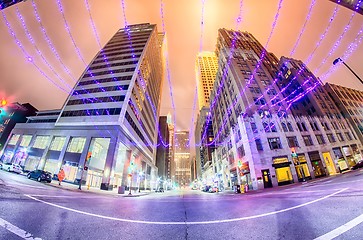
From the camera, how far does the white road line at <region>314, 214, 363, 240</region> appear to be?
2960 millimetres

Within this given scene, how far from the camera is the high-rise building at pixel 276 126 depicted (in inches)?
1160

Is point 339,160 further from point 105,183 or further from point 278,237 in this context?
point 105,183

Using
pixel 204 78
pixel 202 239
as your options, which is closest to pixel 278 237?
pixel 202 239

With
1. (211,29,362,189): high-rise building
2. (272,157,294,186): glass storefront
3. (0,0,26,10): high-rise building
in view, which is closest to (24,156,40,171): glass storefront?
(0,0,26,10): high-rise building

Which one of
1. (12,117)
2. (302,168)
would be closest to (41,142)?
(12,117)

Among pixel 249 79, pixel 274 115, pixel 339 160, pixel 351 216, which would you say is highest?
pixel 249 79

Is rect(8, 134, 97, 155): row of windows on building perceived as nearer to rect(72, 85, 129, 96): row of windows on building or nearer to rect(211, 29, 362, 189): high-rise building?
rect(72, 85, 129, 96): row of windows on building

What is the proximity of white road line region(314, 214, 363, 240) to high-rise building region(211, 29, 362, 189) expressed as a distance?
24956 millimetres

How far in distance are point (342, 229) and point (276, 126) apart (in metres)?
34.2

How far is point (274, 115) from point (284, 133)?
4383mm

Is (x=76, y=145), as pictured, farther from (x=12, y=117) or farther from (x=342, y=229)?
(x=12, y=117)

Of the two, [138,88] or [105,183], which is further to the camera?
[138,88]

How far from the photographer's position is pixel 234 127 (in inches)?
1484

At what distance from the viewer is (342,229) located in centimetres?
327
